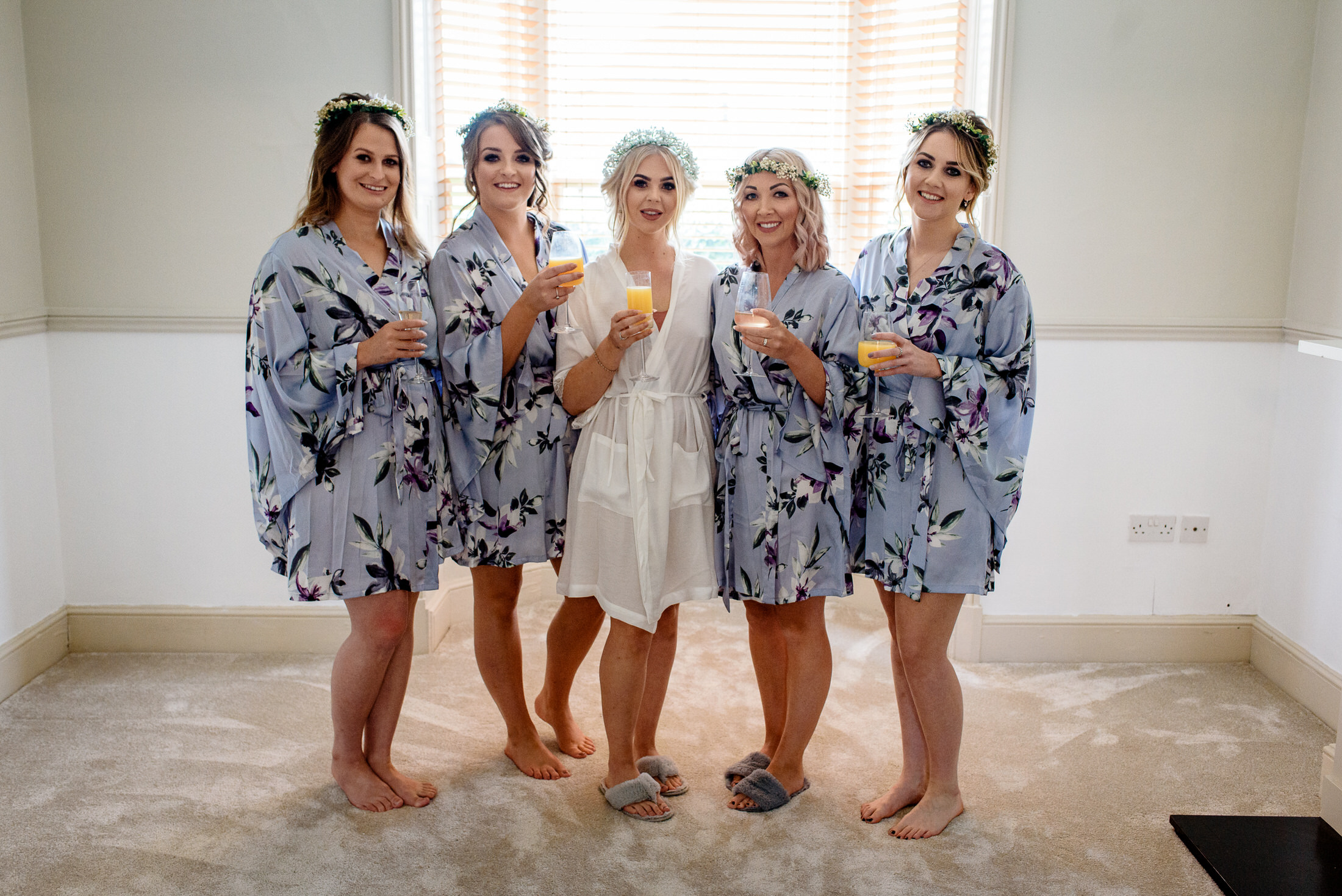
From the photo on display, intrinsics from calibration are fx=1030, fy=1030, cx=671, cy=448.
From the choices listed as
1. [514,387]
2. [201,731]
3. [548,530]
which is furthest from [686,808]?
[201,731]

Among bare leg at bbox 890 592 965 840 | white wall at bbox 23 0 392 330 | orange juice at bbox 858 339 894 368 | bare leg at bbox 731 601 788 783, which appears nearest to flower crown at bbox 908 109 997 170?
orange juice at bbox 858 339 894 368

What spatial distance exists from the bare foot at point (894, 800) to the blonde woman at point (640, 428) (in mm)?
443

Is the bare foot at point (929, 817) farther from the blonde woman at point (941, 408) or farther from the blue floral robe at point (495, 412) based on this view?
the blue floral robe at point (495, 412)

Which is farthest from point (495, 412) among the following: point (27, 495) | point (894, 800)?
point (27, 495)

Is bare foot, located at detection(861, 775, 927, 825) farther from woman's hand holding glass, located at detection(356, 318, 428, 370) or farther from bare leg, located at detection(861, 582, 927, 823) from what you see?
woman's hand holding glass, located at detection(356, 318, 428, 370)

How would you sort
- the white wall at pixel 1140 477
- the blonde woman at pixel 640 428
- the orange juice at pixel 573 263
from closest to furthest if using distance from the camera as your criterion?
the orange juice at pixel 573 263 → the blonde woman at pixel 640 428 → the white wall at pixel 1140 477

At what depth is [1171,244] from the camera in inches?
117

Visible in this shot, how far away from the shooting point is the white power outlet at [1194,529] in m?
3.12

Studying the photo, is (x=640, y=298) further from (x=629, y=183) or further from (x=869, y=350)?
(x=869, y=350)

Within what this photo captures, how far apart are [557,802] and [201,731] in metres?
1.00

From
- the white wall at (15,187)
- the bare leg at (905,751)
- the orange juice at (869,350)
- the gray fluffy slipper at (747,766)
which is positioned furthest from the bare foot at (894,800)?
the white wall at (15,187)

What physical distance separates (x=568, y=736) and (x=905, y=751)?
819 millimetres

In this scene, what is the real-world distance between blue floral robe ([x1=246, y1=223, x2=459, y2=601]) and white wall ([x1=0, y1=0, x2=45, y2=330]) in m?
1.20

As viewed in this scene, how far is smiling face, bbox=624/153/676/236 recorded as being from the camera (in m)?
2.14
